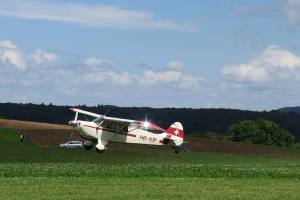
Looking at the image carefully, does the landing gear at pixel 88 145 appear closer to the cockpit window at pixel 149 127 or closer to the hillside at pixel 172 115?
the cockpit window at pixel 149 127

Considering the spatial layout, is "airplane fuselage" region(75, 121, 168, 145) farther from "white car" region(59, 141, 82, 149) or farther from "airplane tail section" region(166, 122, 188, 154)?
"white car" region(59, 141, 82, 149)

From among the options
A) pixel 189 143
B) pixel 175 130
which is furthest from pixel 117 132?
pixel 189 143

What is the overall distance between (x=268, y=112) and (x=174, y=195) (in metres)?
163

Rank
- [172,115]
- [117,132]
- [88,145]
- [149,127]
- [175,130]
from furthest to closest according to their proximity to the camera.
Answer: [172,115], [175,130], [88,145], [149,127], [117,132]

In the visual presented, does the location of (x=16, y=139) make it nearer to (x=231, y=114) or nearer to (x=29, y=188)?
(x=29, y=188)

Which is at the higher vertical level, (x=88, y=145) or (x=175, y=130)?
(x=175, y=130)

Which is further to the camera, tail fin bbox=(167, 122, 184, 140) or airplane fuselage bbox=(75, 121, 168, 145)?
tail fin bbox=(167, 122, 184, 140)

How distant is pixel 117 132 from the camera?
68000 millimetres

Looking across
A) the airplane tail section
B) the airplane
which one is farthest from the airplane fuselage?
the airplane tail section

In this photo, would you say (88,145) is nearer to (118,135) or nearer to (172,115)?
(118,135)

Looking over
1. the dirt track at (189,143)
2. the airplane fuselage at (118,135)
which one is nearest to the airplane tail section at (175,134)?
the airplane fuselage at (118,135)

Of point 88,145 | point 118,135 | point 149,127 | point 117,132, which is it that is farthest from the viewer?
point 88,145

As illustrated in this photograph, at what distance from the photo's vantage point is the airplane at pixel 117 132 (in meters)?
66.4

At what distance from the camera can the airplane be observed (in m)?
66.4
